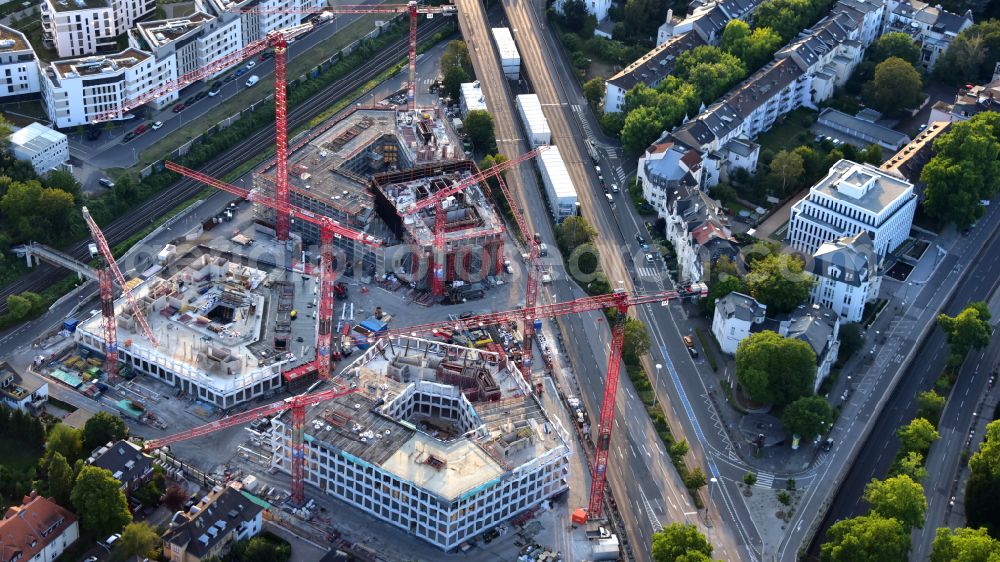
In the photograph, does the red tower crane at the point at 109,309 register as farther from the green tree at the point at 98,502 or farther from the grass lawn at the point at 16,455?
the green tree at the point at 98,502

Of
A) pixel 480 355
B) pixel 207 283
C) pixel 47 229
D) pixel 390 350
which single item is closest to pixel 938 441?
pixel 480 355

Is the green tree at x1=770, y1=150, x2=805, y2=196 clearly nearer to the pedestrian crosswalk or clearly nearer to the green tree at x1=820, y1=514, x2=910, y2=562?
the pedestrian crosswalk

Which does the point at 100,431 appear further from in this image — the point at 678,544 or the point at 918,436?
the point at 918,436

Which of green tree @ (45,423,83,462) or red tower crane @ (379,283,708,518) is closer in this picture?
red tower crane @ (379,283,708,518)

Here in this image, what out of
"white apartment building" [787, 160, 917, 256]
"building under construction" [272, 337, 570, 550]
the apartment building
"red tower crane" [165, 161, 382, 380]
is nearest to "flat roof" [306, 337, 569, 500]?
"building under construction" [272, 337, 570, 550]

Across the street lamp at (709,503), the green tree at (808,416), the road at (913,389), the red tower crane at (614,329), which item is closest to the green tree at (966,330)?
the road at (913,389)

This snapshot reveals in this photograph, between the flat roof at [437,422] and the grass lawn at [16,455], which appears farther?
the grass lawn at [16,455]

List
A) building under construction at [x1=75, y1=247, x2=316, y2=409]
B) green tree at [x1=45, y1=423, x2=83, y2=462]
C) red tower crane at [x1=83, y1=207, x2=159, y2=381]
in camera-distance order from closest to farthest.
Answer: green tree at [x1=45, y1=423, x2=83, y2=462] → red tower crane at [x1=83, y1=207, x2=159, y2=381] → building under construction at [x1=75, y1=247, x2=316, y2=409]

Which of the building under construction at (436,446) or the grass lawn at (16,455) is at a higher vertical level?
the building under construction at (436,446)

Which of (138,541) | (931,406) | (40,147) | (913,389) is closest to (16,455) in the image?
(138,541)
